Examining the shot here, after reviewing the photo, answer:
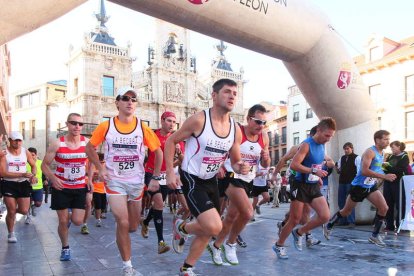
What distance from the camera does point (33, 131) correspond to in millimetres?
49031

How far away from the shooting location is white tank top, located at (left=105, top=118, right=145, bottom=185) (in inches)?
188

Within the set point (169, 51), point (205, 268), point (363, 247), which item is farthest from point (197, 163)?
point (169, 51)

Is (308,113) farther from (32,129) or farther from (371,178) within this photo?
(371,178)

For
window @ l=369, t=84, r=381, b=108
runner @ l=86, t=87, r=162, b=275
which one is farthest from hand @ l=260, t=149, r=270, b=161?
window @ l=369, t=84, r=381, b=108

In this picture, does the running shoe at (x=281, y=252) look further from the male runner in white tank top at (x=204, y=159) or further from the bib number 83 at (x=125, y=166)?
the bib number 83 at (x=125, y=166)

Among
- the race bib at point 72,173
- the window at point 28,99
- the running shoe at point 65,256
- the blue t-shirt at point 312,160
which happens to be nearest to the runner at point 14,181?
the race bib at point 72,173

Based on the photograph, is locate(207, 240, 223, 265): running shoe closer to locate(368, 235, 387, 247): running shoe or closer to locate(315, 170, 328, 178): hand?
locate(315, 170, 328, 178): hand

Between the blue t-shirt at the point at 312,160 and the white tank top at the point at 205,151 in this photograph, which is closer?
the white tank top at the point at 205,151

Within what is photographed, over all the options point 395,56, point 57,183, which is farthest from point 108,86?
point 57,183

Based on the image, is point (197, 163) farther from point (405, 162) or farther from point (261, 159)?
point (405, 162)

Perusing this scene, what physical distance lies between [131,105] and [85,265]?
7.03ft

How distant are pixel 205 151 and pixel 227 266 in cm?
171

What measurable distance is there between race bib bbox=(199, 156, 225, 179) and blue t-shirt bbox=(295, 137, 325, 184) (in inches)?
82.4

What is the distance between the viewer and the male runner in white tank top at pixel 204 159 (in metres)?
4.23
